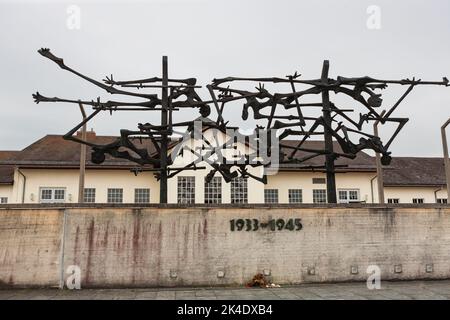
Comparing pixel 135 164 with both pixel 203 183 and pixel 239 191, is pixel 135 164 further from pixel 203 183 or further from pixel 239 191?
pixel 239 191

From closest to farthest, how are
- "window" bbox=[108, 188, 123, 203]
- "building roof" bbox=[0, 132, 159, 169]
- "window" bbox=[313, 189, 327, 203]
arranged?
"building roof" bbox=[0, 132, 159, 169] → "window" bbox=[108, 188, 123, 203] → "window" bbox=[313, 189, 327, 203]

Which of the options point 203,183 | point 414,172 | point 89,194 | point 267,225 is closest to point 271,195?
point 203,183

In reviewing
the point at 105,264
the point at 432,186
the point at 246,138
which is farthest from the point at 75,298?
the point at 432,186

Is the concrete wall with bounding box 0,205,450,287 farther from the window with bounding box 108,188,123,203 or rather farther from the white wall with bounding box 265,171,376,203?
the window with bounding box 108,188,123,203

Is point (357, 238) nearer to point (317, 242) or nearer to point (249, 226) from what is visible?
point (317, 242)

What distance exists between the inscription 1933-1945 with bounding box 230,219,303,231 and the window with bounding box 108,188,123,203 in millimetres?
15078

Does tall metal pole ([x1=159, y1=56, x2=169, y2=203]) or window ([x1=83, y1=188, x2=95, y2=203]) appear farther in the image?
window ([x1=83, y1=188, x2=95, y2=203])

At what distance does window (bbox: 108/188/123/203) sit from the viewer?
1001 inches

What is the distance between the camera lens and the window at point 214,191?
81.9ft

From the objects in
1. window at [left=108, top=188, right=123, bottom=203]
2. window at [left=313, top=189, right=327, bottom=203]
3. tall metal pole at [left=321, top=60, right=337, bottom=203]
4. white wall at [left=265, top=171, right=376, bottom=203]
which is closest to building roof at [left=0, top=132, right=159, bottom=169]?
window at [left=108, top=188, right=123, bottom=203]

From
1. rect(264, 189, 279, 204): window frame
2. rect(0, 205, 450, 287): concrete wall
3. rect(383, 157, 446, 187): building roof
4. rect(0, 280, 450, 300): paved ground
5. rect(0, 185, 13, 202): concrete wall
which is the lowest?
rect(0, 280, 450, 300): paved ground

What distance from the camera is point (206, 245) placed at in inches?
461

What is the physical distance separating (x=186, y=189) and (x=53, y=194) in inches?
311

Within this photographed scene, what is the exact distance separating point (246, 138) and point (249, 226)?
106 inches
